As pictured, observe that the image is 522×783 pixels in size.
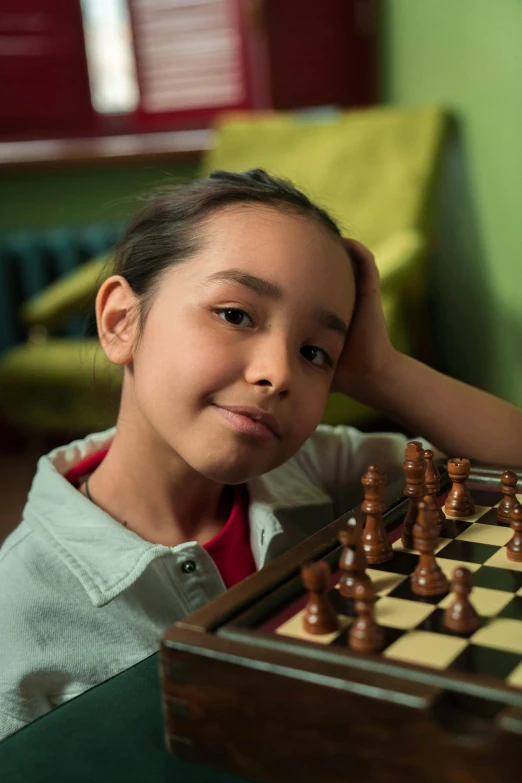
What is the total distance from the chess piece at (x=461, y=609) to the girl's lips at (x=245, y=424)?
35 cm

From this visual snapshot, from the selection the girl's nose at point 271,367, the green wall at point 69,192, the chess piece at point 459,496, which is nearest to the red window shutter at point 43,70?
the green wall at point 69,192

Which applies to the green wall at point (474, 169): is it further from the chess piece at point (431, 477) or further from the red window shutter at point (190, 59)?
the chess piece at point (431, 477)

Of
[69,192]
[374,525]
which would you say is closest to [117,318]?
[374,525]

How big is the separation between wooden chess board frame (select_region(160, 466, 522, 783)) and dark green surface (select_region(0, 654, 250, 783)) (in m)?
0.02

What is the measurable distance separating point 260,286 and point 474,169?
84.1 inches

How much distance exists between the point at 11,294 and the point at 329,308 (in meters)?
2.80

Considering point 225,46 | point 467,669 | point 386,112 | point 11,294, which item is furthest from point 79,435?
point 467,669

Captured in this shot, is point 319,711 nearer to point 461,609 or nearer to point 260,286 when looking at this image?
point 461,609

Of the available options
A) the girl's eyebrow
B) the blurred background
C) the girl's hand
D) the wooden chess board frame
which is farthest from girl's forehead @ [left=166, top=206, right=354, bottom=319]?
the blurred background

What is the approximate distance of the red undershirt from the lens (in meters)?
1.18

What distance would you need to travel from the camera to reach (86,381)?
2660 mm

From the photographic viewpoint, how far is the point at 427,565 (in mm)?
787

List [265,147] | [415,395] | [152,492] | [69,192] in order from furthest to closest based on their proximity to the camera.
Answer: [69,192] → [265,147] → [415,395] → [152,492]

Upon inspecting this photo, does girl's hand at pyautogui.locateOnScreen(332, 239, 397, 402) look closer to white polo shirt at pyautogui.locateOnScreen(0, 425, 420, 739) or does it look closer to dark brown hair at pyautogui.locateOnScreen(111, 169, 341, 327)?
dark brown hair at pyautogui.locateOnScreen(111, 169, 341, 327)
